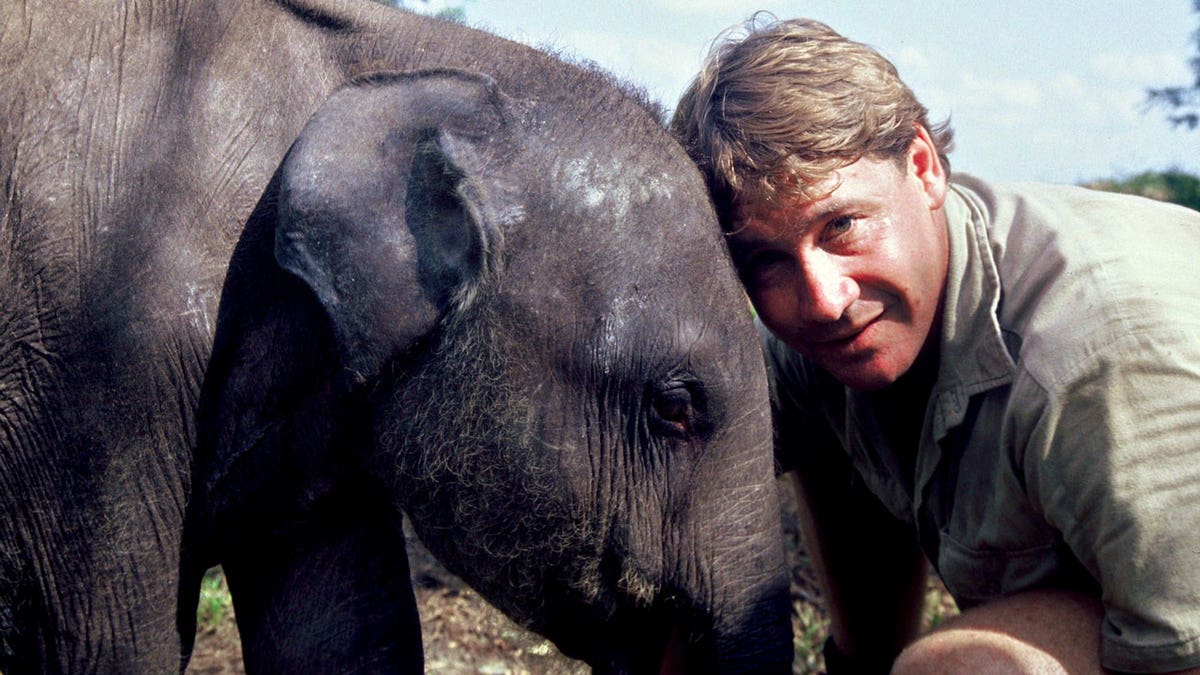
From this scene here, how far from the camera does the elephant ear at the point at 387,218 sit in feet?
9.12

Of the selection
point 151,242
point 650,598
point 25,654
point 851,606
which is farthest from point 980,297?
point 25,654

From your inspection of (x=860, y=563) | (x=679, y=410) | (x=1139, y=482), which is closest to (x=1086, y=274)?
(x=1139, y=482)

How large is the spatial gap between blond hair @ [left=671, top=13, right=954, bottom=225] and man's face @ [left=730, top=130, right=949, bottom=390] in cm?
6

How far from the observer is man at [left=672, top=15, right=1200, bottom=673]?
2842mm

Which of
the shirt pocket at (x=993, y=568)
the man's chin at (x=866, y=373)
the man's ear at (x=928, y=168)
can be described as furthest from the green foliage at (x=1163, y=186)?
the man's chin at (x=866, y=373)

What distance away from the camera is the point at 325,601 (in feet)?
10.5

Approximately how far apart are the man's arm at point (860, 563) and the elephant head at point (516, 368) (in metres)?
1.51

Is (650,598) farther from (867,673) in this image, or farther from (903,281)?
(867,673)

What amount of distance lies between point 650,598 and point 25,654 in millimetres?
1499

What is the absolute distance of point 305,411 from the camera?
10.0 ft

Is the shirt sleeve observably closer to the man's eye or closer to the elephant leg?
the man's eye

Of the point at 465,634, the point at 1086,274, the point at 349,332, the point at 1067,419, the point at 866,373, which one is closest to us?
the point at 349,332

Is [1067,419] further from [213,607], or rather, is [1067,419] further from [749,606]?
[213,607]

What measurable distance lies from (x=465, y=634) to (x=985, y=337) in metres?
2.85
